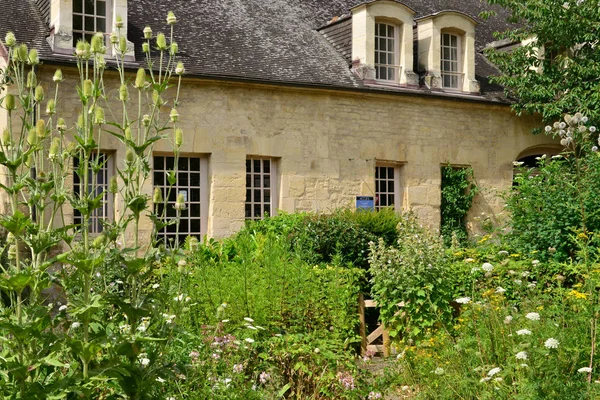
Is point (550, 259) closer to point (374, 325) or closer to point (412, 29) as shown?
point (374, 325)

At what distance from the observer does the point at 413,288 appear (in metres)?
8.06

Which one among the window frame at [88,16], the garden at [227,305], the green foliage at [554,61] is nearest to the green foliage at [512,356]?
the garden at [227,305]

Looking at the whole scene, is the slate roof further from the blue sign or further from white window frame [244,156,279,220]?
the blue sign

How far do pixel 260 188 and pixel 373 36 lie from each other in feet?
11.2

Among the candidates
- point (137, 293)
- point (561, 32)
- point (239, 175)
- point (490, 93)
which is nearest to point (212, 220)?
point (239, 175)

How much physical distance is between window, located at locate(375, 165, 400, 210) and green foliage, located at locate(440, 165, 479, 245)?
1.00 metres

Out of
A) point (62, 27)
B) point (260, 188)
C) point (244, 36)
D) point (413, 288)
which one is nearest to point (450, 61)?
point (244, 36)

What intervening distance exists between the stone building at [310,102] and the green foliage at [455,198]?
0.24m

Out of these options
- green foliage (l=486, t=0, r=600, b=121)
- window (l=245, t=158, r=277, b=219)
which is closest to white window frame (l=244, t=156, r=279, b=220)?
window (l=245, t=158, r=277, b=219)

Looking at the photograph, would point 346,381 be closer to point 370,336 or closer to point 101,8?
point 370,336

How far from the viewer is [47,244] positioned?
3.73 m

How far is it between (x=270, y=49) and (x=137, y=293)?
10.8 m

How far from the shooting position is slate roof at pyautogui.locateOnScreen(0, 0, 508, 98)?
12.8 meters

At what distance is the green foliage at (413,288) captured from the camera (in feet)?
26.4
